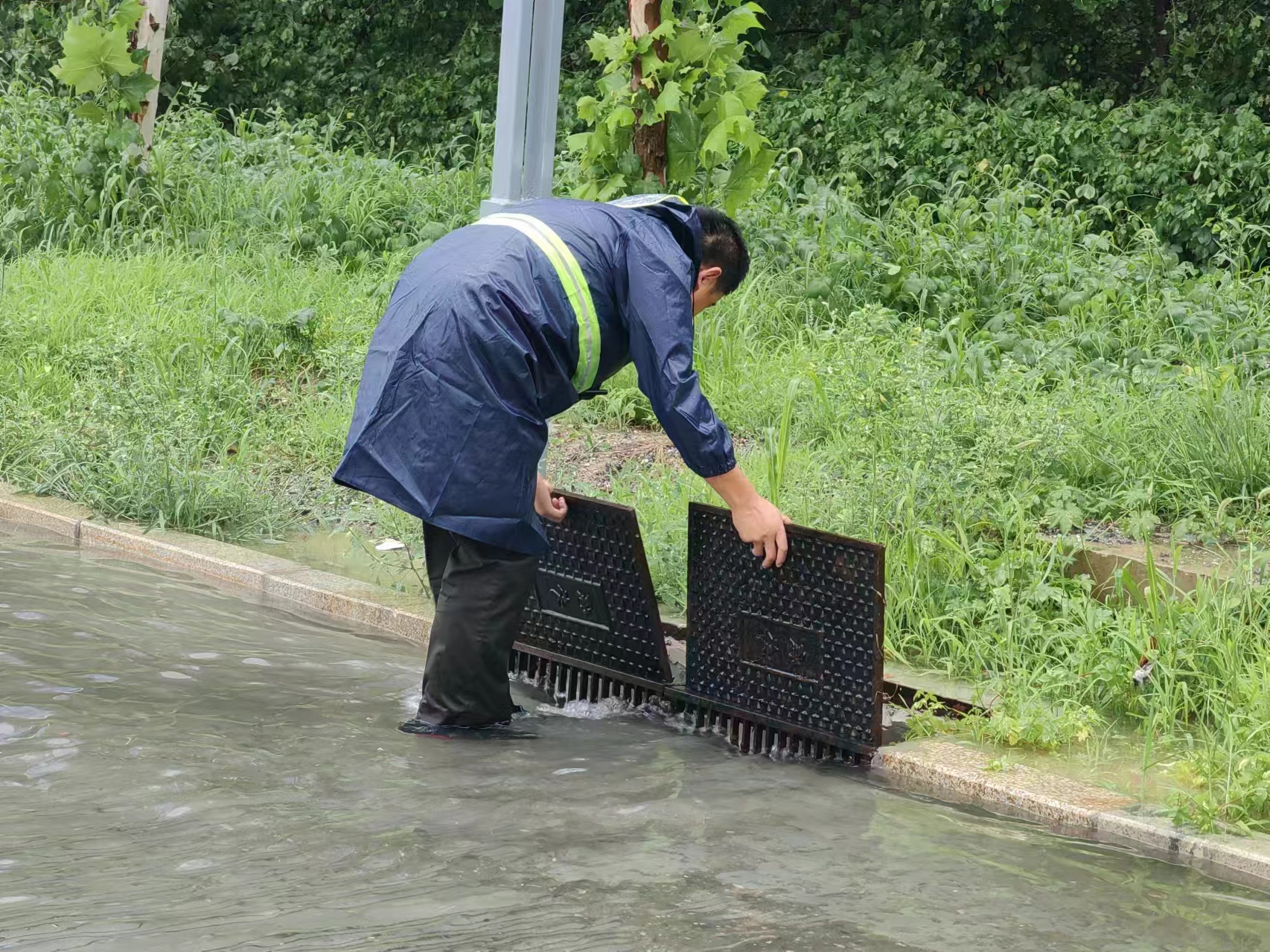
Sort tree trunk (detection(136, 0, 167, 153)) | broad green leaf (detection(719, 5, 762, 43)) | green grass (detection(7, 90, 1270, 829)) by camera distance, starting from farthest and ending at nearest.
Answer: tree trunk (detection(136, 0, 167, 153)) < broad green leaf (detection(719, 5, 762, 43)) < green grass (detection(7, 90, 1270, 829))

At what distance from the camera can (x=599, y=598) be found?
15.5 ft

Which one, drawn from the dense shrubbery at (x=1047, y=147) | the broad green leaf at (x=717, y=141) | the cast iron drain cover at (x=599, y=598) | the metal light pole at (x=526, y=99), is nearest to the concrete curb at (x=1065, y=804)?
the cast iron drain cover at (x=599, y=598)

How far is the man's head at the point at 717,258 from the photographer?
4266 mm

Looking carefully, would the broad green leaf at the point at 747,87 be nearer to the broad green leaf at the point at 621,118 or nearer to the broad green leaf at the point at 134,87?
the broad green leaf at the point at 621,118

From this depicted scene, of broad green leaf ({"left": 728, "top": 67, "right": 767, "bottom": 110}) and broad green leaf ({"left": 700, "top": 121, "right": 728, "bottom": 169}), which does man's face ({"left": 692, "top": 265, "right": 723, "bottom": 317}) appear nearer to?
broad green leaf ({"left": 700, "top": 121, "right": 728, "bottom": 169})

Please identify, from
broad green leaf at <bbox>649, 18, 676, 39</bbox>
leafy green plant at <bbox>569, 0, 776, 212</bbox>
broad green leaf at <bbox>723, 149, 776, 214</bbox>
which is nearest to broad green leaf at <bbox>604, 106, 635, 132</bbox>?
leafy green plant at <bbox>569, 0, 776, 212</bbox>

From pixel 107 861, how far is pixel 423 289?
163 centimetres

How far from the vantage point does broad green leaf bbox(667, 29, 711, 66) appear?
7.43 m

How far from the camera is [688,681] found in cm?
459

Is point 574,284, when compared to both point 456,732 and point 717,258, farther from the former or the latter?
point 456,732

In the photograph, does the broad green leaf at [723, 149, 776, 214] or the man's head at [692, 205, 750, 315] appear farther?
the broad green leaf at [723, 149, 776, 214]

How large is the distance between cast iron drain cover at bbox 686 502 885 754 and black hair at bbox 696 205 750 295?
0.66 m

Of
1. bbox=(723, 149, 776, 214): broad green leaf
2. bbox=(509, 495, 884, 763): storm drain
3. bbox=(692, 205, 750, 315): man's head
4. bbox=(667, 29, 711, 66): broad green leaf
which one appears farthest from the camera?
bbox=(723, 149, 776, 214): broad green leaf

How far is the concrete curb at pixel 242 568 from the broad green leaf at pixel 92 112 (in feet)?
14.6
